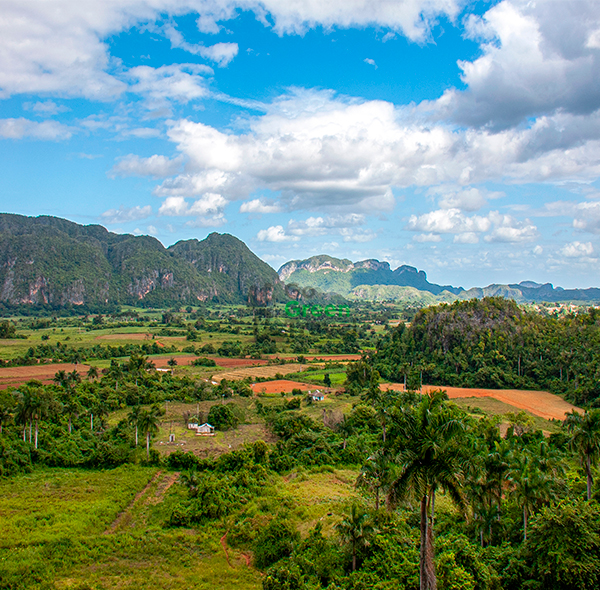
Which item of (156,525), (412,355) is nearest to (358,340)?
(412,355)

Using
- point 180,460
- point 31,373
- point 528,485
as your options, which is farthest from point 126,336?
point 528,485

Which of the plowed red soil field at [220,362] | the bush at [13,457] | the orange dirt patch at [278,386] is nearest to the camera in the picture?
the bush at [13,457]

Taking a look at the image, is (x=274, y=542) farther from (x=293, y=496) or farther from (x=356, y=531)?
(x=293, y=496)

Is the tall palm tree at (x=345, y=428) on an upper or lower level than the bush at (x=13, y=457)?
lower

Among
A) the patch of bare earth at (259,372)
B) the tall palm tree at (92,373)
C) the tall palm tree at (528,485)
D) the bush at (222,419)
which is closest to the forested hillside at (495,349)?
the patch of bare earth at (259,372)

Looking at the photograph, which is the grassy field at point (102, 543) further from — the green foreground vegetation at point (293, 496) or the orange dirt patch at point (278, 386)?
the orange dirt patch at point (278, 386)

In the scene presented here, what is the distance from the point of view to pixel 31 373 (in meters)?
62.1

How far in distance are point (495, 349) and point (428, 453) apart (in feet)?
199

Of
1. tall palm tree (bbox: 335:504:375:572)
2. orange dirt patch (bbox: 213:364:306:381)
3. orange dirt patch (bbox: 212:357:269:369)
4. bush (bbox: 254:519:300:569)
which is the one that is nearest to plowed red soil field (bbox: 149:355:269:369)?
orange dirt patch (bbox: 212:357:269:369)

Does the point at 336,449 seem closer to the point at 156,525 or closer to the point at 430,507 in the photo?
the point at 156,525

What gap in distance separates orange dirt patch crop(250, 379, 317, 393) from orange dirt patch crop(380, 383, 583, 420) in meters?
11.5

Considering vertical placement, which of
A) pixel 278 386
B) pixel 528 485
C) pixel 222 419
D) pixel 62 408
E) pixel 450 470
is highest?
pixel 450 470

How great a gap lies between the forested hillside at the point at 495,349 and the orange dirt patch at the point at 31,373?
49.1 m

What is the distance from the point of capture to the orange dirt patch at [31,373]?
56.6 meters
